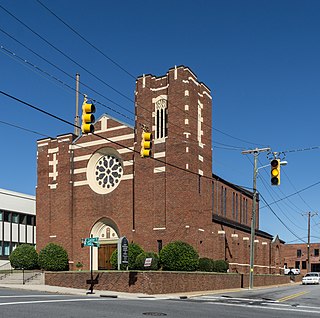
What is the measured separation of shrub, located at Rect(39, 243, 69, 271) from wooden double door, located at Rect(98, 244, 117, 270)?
332 cm

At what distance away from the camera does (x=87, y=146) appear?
48375mm

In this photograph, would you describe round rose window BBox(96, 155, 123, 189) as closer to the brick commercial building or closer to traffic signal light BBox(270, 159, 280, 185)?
traffic signal light BBox(270, 159, 280, 185)

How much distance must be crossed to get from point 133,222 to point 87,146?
9.08m

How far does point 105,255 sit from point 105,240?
134cm

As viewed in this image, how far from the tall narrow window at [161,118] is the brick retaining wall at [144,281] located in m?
12.4

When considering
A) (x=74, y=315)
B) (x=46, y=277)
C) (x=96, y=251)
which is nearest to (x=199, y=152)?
(x=96, y=251)

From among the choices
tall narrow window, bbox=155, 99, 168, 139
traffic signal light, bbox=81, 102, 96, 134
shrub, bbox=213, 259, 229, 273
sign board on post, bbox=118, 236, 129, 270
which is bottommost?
shrub, bbox=213, 259, 229, 273

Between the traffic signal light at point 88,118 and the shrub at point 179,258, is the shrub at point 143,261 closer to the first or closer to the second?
the shrub at point 179,258

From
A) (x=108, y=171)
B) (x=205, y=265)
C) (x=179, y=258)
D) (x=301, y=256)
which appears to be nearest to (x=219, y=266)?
(x=205, y=265)

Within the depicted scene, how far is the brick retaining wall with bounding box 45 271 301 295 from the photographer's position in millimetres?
29922

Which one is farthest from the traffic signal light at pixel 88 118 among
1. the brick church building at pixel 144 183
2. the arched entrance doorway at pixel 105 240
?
the arched entrance doorway at pixel 105 240

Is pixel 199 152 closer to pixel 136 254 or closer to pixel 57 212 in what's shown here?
pixel 136 254

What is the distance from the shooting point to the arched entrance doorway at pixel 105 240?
4594 cm

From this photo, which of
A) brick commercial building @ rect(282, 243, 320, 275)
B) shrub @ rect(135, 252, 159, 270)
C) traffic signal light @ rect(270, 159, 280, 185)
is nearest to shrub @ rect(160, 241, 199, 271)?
shrub @ rect(135, 252, 159, 270)
